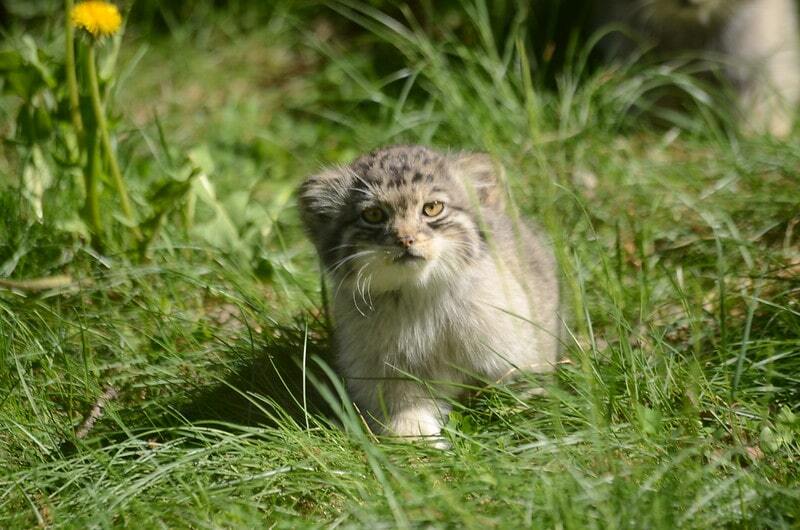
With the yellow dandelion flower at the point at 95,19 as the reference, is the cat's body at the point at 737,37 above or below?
below

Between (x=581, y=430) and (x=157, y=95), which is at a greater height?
(x=157, y=95)

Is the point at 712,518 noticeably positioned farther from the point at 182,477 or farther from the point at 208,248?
the point at 208,248

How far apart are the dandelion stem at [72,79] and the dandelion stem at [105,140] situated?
8cm

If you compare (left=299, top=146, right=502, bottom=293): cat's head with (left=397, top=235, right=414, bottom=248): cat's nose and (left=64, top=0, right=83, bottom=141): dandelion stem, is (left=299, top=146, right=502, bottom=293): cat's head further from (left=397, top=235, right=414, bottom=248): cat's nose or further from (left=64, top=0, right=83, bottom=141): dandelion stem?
(left=64, top=0, right=83, bottom=141): dandelion stem

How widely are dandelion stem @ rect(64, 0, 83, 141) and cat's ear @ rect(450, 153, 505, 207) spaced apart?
188 cm

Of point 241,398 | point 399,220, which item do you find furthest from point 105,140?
point 399,220

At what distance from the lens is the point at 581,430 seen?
3.68 meters

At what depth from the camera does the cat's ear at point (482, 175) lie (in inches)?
177

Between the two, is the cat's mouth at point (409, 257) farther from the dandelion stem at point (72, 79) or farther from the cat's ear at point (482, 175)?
the dandelion stem at point (72, 79)

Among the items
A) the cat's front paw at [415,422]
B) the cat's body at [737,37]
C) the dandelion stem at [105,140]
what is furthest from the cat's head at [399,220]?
the cat's body at [737,37]

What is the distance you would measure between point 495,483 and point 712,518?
0.69 metres

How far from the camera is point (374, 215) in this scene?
13.7 feet

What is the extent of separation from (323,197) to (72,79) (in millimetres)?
1434

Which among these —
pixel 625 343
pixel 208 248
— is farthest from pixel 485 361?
pixel 208 248
